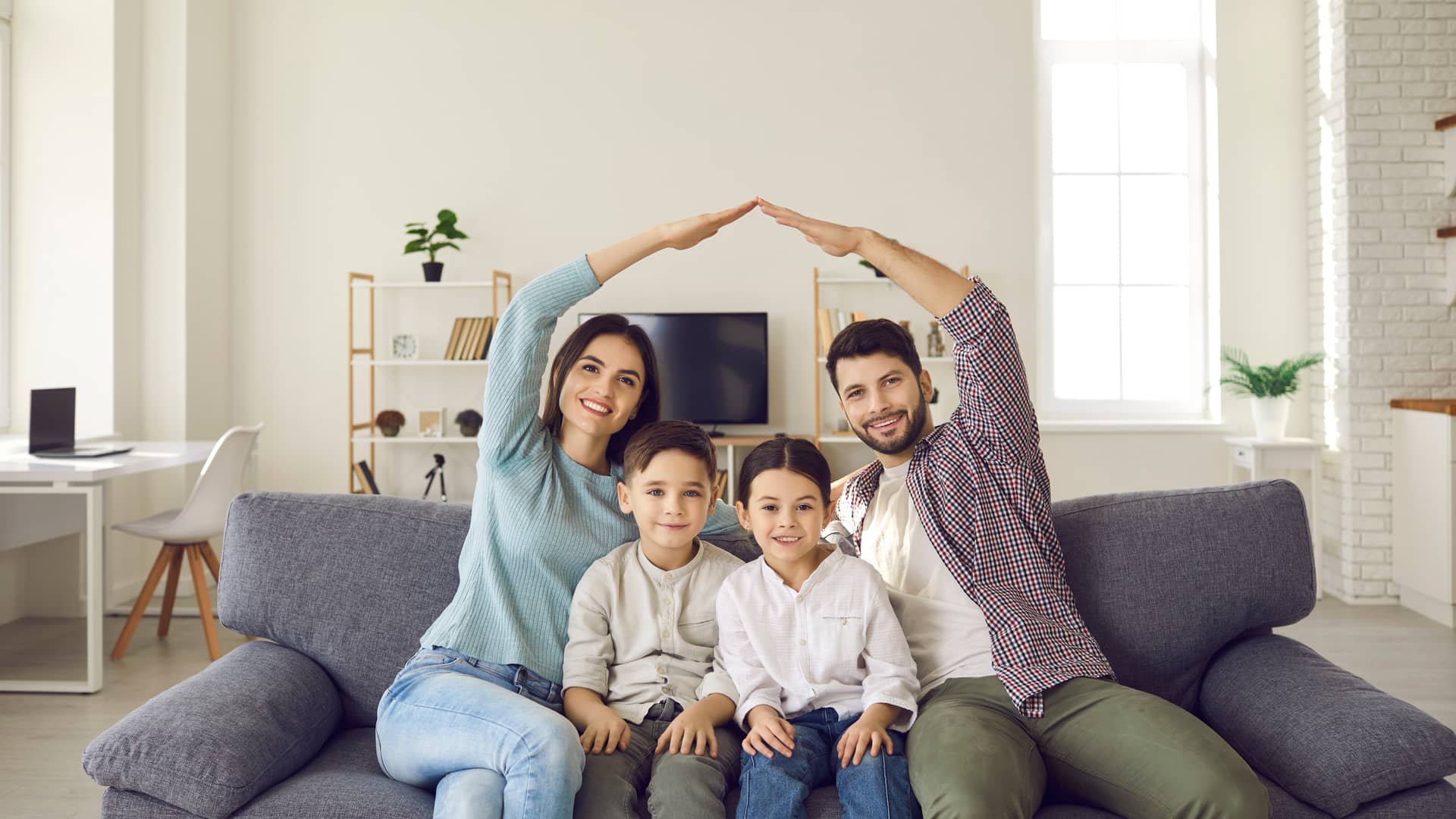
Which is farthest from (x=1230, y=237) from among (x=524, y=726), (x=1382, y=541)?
(x=524, y=726)

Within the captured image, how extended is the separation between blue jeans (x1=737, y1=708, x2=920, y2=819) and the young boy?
8 centimetres

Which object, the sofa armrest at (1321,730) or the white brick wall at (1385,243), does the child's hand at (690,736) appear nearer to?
the sofa armrest at (1321,730)

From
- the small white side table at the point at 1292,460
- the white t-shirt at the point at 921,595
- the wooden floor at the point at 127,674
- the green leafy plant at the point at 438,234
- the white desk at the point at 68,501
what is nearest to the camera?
the white t-shirt at the point at 921,595

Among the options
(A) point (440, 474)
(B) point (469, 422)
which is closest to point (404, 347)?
(B) point (469, 422)

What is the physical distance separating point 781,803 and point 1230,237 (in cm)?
464

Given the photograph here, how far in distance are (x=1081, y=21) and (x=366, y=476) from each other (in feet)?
14.4

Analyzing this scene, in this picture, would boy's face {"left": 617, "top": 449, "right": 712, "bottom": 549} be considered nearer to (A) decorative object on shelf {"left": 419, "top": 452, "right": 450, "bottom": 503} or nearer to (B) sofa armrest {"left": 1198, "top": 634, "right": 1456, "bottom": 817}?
(B) sofa armrest {"left": 1198, "top": 634, "right": 1456, "bottom": 817}

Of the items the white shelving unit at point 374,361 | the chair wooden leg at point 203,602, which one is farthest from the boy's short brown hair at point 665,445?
the white shelving unit at point 374,361

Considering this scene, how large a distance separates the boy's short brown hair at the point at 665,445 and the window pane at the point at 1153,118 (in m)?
4.33

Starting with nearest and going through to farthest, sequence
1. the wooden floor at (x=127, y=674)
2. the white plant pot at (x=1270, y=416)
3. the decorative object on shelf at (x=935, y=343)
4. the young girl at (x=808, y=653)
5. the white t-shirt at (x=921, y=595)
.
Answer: the young girl at (x=808, y=653), the white t-shirt at (x=921, y=595), the wooden floor at (x=127, y=674), the white plant pot at (x=1270, y=416), the decorative object on shelf at (x=935, y=343)

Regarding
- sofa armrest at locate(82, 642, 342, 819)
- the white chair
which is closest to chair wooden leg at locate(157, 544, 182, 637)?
the white chair

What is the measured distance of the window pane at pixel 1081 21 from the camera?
17.5ft

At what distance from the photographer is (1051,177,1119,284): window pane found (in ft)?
17.5

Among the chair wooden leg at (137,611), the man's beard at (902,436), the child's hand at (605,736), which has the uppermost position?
the man's beard at (902,436)
